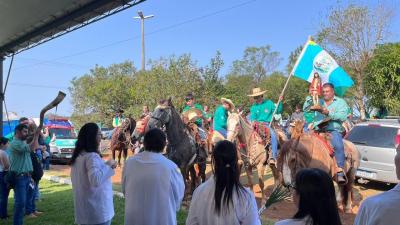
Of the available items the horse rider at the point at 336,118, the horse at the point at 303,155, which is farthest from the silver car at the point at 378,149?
the horse rider at the point at 336,118

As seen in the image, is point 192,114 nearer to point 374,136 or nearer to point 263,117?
point 263,117

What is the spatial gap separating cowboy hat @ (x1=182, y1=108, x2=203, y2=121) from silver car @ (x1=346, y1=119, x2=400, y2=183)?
4823 mm

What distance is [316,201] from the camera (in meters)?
2.42

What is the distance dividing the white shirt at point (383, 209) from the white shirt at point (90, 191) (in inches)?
109

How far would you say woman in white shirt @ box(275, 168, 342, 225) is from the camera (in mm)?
2398

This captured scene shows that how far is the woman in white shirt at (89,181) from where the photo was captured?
451 centimetres

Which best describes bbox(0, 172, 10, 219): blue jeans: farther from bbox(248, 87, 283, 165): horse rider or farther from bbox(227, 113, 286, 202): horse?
bbox(248, 87, 283, 165): horse rider

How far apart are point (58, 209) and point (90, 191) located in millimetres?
5268

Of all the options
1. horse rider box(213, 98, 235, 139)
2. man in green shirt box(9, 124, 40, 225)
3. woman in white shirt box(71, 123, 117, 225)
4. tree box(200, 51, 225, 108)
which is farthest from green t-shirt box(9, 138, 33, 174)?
tree box(200, 51, 225, 108)

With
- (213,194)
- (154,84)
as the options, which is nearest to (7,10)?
(213,194)

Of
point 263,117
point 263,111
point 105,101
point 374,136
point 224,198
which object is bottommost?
point 224,198

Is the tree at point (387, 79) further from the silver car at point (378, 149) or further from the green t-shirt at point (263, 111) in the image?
the green t-shirt at point (263, 111)

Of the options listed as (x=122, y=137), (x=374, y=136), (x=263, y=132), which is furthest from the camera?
(x=122, y=137)

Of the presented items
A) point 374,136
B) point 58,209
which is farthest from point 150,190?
point 374,136
